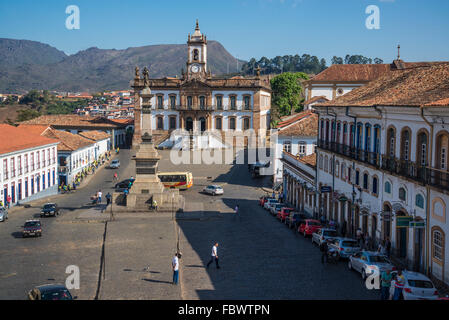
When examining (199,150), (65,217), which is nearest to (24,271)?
(65,217)

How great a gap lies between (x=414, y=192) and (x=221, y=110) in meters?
66.4

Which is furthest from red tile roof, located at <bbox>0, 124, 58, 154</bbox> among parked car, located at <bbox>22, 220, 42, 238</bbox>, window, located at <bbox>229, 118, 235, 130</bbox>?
window, located at <bbox>229, 118, 235, 130</bbox>

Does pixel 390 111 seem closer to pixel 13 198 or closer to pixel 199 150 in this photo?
pixel 13 198

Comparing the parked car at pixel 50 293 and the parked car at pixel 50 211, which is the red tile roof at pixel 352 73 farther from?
the parked car at pixel 50 293

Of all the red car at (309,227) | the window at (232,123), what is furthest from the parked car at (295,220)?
the window at (232,123)

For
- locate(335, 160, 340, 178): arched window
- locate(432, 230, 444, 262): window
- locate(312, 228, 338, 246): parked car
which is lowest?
locate(312, 228, 338, 246): parked car

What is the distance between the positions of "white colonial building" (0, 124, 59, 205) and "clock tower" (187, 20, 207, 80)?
36.3 meters

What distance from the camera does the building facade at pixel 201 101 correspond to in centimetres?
8919

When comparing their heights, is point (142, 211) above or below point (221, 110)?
below

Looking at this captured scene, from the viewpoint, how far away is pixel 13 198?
154 ft

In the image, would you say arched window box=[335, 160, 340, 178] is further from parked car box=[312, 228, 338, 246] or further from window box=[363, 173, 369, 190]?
parked car box=[312, 228, 338, 246]

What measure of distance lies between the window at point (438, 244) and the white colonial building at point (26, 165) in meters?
33.9

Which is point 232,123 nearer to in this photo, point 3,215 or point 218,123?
point 218,123

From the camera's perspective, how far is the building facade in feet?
293
